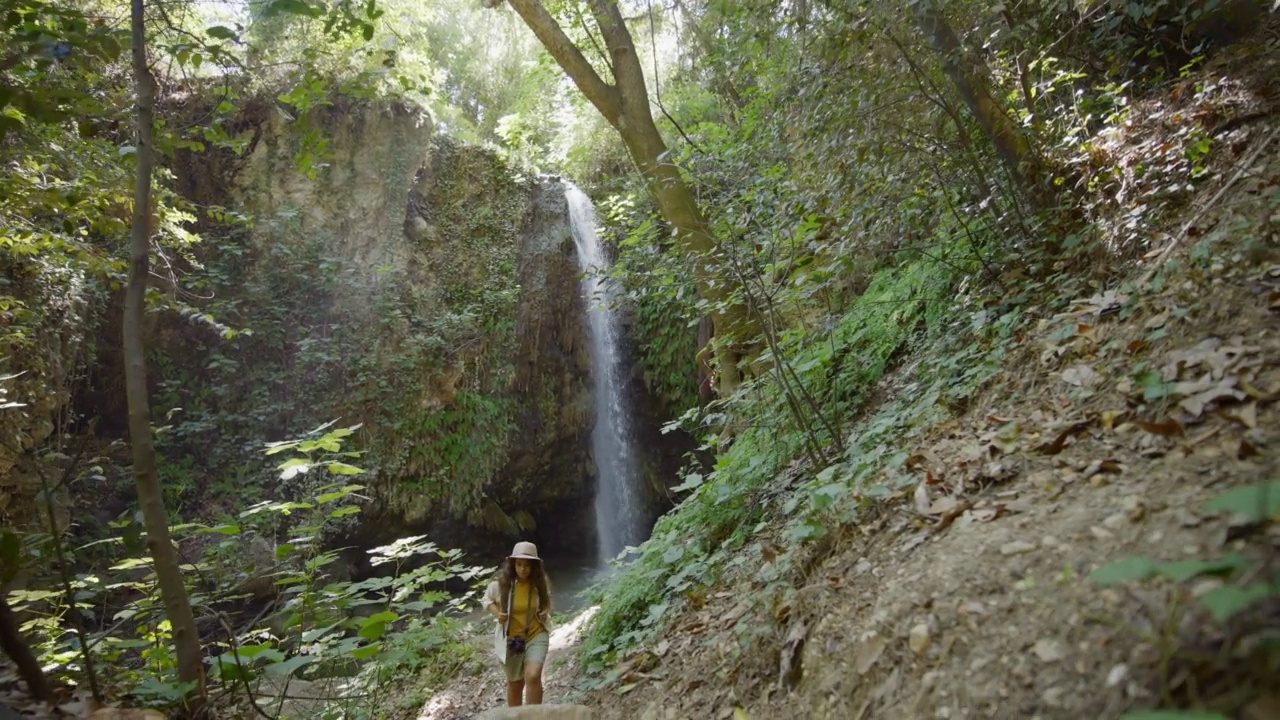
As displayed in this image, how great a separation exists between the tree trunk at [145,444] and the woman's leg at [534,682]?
2.56m

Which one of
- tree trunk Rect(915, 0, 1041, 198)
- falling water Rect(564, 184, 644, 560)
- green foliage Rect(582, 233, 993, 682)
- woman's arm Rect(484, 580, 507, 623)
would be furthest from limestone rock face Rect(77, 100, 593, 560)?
tree trunk Rect(915, 0, 1041, 198)

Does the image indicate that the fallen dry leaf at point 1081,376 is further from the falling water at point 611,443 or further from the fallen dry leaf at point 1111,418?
the falling water at point 611,443

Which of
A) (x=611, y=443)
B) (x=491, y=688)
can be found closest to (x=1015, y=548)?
(x=491, y=688)

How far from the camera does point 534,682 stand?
4391mm

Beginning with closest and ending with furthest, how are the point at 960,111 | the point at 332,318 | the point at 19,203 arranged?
the point at 19,203 < the point at 960,111 < the point at 332,318

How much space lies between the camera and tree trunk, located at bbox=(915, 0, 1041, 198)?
351cm

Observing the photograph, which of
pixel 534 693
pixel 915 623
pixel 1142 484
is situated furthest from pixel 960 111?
→ pixel 534 693

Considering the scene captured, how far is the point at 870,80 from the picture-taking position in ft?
12.2

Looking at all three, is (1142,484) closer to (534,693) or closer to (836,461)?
(836,461)

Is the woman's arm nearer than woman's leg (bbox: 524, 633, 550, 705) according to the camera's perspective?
No

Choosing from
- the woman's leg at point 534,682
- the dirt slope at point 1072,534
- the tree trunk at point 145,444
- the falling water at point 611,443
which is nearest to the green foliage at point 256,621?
the tree trunk at point 145,444

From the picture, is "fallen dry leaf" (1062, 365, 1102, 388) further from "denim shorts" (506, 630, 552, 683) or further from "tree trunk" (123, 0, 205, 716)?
"denim shorts" (506, 630, 552, 683)

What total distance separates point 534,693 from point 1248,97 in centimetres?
529

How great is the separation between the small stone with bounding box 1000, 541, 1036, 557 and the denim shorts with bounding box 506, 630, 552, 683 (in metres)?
3.40
